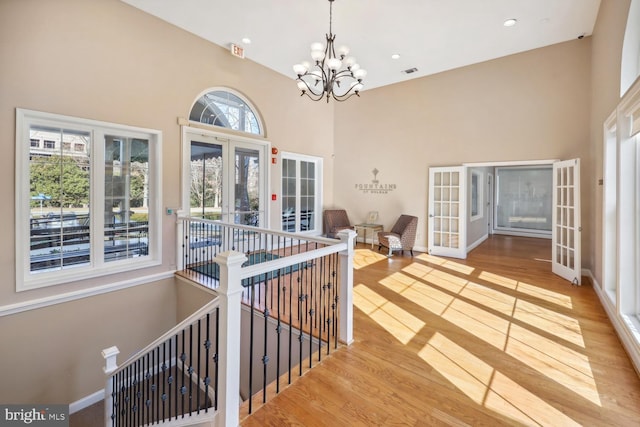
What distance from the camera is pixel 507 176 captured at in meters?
10.0

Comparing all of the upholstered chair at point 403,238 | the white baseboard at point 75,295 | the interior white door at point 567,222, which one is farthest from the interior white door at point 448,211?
the white baseboard at point 75,295

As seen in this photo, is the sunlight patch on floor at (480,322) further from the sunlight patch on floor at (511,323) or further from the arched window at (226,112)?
the arched window at (226,112)

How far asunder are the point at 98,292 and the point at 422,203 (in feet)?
20.2

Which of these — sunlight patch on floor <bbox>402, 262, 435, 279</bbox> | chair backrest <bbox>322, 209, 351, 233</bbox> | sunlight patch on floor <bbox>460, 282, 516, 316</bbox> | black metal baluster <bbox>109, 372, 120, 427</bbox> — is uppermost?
chair backrest <bbox>322, 209, 351, 233</bbox>

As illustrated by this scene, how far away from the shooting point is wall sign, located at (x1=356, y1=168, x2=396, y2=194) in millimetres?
7164

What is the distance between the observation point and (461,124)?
6.10m

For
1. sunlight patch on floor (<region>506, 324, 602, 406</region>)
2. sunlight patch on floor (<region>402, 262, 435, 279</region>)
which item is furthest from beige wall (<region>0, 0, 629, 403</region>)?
sunlight patch on floor (<region>506, 324, 602, 406</region>)

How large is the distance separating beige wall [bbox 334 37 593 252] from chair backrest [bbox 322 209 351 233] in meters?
0.30

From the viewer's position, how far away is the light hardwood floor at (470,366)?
1884mm

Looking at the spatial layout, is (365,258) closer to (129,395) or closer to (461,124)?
(461,124)

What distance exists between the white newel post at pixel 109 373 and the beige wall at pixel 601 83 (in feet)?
20.4

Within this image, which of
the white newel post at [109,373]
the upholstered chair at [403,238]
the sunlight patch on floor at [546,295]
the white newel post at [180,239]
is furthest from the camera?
the upholstered chair at [403,238]

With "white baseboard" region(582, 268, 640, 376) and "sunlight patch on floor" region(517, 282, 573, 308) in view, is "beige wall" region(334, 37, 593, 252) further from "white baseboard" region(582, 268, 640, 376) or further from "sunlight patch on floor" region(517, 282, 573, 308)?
"white baseboard" region(582, 268, 640, 376)

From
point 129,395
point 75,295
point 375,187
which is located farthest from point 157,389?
point 375,187
